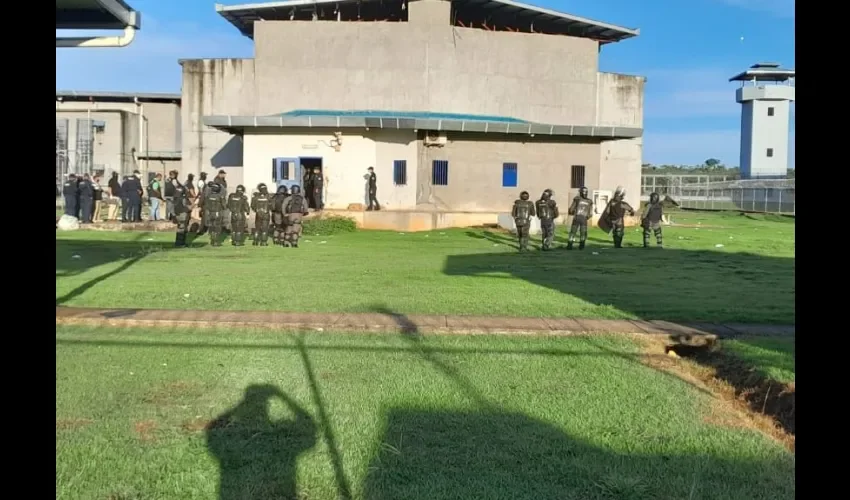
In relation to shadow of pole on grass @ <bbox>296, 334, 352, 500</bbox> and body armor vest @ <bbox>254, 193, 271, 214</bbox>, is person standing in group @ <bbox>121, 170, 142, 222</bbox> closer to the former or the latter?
body armor vest @ <bbox>254, 193, 271, 214</bbox>

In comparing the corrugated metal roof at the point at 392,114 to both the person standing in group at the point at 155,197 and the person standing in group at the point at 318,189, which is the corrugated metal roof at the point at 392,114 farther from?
the person standing in group at the point at 155,197

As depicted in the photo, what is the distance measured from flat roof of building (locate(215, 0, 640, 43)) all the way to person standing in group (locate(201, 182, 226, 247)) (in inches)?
689

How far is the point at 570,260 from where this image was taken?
17.2 metres

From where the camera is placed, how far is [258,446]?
4520mm

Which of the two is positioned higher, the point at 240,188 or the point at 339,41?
the point at 339,41

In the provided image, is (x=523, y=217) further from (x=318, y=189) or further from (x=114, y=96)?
(x=114, y=96)

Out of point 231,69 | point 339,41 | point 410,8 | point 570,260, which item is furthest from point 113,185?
point 570,260

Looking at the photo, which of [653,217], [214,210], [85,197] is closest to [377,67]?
[85,197]

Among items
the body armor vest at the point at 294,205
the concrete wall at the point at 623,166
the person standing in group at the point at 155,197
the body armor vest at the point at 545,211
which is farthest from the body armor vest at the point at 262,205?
the concrete wall at the point at 623,166

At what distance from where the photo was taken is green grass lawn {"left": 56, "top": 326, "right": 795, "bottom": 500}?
13.2ft

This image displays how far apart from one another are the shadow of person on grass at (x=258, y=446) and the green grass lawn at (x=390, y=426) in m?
0.01

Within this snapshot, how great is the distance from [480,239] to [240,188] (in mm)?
7485

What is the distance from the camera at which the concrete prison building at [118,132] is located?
123ft
